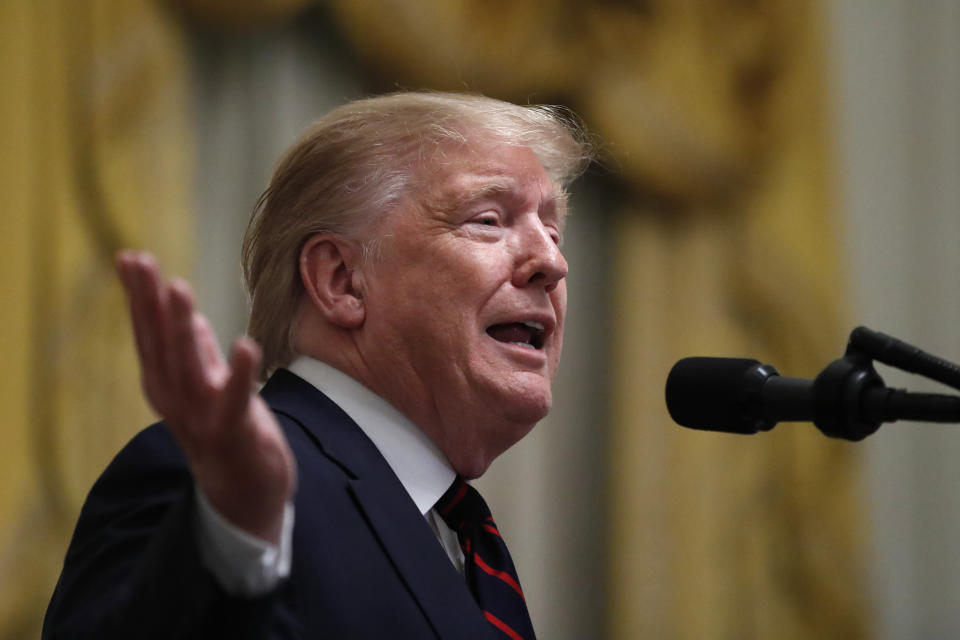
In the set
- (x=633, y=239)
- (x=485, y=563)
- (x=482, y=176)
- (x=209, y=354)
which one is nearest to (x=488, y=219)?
(x=482, y=176)

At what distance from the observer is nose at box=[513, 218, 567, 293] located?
68.4 inches

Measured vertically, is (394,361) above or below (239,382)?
below

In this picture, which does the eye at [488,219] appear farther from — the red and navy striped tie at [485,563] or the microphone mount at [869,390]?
the microphone mount at [869,390]

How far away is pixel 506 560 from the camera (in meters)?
1.72

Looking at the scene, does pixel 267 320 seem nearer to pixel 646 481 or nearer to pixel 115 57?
pixel 115 57

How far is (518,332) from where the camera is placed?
1.77 meters

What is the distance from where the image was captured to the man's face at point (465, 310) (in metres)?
1.67

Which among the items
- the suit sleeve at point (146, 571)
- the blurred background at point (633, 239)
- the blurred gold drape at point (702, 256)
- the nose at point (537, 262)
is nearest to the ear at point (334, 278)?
the nose at point (537, 262)

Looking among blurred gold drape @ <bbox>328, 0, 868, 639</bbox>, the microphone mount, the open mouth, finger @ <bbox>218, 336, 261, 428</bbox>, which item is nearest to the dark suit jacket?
finger @ <bbox>218, 336, 261, 428</bbox>

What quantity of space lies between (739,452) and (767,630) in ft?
1.67

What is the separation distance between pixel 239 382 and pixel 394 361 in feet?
2.69

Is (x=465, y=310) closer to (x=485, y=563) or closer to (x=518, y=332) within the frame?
(x=518, y=332)

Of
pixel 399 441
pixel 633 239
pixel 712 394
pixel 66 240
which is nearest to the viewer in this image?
pixel 712 394

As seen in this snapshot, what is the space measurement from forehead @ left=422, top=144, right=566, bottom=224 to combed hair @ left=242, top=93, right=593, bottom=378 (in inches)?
0.8
